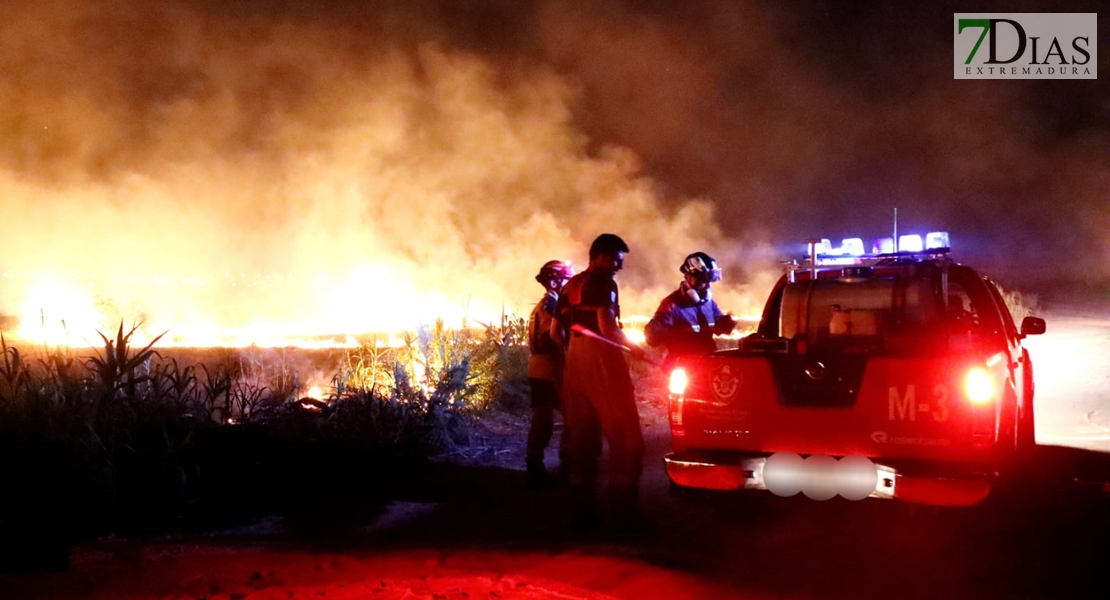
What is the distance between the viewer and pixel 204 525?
5.56 meters

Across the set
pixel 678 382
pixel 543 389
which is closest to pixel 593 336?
pixel 678 382

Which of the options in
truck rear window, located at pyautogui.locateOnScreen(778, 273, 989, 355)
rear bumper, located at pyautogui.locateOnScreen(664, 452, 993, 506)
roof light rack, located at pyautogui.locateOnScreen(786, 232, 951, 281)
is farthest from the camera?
roof light rack, located at pyautogui.locateOnScreen(786, 232, 951, 281)

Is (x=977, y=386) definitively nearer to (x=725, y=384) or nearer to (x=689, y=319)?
(x=725, y=384)

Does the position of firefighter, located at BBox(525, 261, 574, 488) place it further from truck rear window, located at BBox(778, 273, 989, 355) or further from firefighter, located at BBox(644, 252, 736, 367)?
truck rear window, located at BBox(778, 273, 989, 355)

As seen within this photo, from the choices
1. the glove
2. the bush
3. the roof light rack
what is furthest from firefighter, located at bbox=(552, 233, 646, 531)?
the glove

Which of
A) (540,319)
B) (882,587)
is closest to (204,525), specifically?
(540,319)

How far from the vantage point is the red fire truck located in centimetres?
426

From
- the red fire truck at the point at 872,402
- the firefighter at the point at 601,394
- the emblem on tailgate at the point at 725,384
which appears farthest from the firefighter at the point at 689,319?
the emblem on tailgate at the point at 725,384

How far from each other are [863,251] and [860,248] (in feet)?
0.11

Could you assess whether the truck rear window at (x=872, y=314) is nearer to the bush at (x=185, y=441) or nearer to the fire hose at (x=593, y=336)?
the fire hose at (x=593, y=336)

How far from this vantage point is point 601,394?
519 cm

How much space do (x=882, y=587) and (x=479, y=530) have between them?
2.39m

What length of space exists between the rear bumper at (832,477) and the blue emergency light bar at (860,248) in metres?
1.88

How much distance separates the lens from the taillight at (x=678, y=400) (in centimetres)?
495
